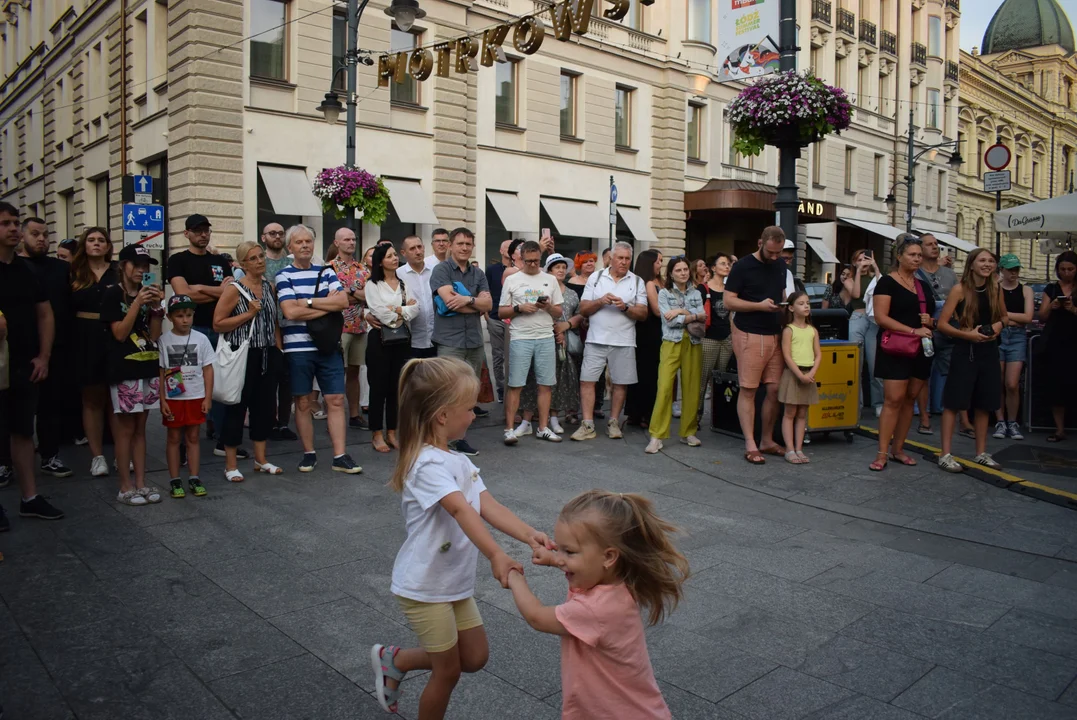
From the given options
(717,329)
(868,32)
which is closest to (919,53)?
(868,32)

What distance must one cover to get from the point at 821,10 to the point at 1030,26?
4508 cm

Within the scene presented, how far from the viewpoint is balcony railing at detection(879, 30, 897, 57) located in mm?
42156

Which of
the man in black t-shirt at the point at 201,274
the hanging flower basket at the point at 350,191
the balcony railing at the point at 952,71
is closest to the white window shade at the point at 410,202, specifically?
the hanging flower basket at the point at 350,191

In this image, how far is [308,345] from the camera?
24.6 feet

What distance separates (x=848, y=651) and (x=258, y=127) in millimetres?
18579

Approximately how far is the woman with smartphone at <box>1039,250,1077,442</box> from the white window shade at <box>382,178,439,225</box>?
596 inches

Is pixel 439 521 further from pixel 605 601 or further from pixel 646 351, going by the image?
pixel 646 351

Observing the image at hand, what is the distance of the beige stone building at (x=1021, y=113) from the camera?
52.4 m

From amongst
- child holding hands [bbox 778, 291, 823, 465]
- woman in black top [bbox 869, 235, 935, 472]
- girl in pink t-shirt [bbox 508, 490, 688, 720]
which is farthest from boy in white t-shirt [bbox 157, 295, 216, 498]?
woman in black top [bbox 869, 235, 935, 472]

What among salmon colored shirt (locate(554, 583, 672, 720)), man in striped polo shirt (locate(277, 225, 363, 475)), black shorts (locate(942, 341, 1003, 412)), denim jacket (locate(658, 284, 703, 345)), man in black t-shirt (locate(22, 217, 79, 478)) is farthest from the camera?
denim jacket (locate(658, 284, 703, 345))

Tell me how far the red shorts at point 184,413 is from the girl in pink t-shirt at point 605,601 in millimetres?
4779

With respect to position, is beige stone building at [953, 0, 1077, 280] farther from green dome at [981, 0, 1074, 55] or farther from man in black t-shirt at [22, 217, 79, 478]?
man in black t-shirt at [22, 217, 79, 478]

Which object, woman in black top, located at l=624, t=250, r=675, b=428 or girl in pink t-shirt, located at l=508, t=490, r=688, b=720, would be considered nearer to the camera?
girl in pink t-shirt, located at l=508, t=490, r=688, b=720

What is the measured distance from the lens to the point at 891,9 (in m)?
42.9
